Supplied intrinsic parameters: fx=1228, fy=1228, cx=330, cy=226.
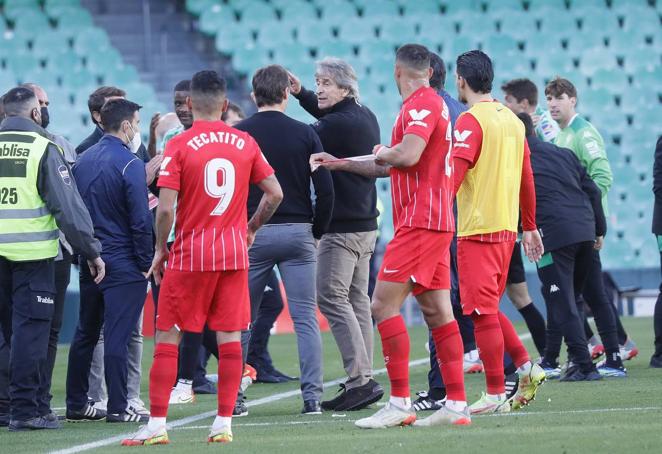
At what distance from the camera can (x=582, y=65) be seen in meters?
19.4

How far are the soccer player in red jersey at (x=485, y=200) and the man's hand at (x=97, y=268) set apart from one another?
6.53 feet

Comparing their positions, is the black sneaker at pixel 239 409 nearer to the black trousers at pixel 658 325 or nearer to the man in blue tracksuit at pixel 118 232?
the man in blue tracksuit at pixel 118 232

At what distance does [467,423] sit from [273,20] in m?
14.6

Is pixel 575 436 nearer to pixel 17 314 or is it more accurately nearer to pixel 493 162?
pixel 493 162

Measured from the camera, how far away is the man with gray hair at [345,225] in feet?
23.7

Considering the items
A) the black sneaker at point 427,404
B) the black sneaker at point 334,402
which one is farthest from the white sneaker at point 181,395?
the black sneaker at point 427,404

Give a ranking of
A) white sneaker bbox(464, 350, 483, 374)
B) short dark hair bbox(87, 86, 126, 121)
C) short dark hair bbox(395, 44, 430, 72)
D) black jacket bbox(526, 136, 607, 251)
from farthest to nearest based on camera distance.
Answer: white sneaker bbox(464, 350, 483, 374) → black jacket bbox(526, 136, 607, 251) → short dark hair bbox(87, 86, 126, 121) → short dark hair bbox(395, 44, 430, 72)

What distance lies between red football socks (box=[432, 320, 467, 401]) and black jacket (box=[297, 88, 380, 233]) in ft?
4.68

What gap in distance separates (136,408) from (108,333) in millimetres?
569

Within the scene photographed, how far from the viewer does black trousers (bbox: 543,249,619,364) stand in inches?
352

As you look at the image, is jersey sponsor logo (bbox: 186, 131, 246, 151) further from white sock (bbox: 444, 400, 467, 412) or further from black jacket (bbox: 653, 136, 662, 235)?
black jacket (bbox: 653, 136, 662, 235)

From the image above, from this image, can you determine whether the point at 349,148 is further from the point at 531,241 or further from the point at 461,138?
the point at 531,241

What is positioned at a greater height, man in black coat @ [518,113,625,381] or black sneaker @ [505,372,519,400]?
man in black coat @ [518,113,625,381]

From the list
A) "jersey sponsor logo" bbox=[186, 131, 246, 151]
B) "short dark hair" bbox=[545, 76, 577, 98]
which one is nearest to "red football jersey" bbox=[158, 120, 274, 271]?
"jersey sponsor logo" bbox=[186, 131, 246, 151]
